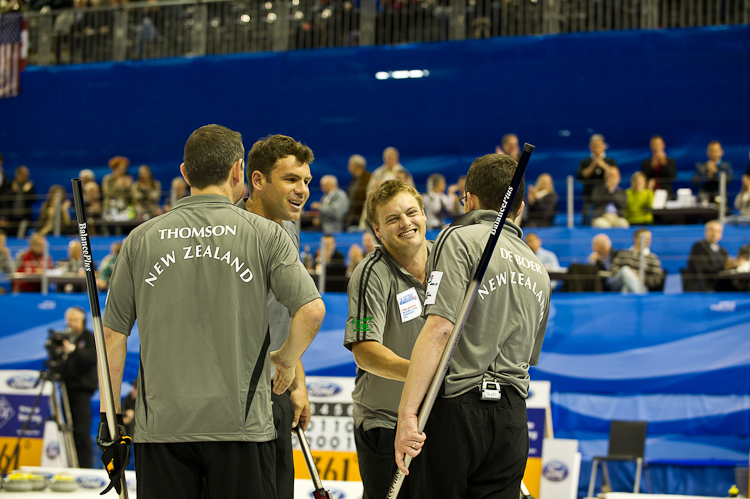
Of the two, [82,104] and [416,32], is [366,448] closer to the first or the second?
[416,32]

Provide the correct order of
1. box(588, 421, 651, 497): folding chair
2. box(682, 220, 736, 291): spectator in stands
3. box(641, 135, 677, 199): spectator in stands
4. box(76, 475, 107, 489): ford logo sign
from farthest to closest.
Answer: box(641, 135, 677, 199): spectator in stands → box(682, 220, 736, 291): spectator in stands → box(588, 421, 651, 497): folding chair → box(76, 475, 107, 489): ford logo sign

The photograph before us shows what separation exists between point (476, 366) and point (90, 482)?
318 cm

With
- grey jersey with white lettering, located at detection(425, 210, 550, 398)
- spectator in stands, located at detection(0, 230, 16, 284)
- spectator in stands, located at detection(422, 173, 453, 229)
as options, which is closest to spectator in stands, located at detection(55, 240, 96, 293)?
spectator in stands, located at detection(0, 230, 16, 284)

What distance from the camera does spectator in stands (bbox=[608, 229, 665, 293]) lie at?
863 cm

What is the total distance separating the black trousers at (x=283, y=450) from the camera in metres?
2.56

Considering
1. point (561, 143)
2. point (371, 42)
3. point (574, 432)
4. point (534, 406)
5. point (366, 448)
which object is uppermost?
point (371, 42)

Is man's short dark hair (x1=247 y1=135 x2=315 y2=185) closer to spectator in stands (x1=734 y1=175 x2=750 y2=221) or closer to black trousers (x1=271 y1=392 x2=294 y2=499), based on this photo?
black trousers (x1=271 y1=392 x2=294 y2=499)

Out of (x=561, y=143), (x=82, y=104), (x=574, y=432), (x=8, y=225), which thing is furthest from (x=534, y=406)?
(x=82, y=104)

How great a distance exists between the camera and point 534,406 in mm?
6621

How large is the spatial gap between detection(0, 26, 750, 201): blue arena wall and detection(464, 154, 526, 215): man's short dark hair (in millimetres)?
11151

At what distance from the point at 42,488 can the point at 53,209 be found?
8.66 metres

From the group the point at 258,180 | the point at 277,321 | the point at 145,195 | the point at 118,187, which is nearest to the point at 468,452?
the point at 277,321

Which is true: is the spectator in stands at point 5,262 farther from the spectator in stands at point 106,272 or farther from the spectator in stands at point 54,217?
the spectator in stands at point 106,272

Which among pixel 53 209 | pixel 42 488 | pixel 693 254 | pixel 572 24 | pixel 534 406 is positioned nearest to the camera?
pixel 42 488
